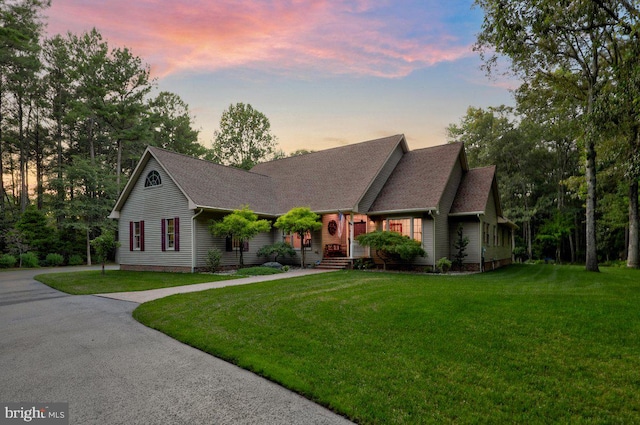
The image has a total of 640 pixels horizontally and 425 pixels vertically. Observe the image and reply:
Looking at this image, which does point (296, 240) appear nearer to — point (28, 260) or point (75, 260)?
point (75, 260)

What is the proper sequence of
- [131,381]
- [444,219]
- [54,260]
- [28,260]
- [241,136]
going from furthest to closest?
[241,136], [54,260], [28,260], [444,219], [131,381]

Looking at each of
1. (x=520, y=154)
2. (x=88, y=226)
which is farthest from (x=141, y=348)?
(x=520, y=154)

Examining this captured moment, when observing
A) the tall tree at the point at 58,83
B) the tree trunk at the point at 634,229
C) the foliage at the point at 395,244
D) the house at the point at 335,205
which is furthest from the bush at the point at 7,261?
the tree trunk at the point at 634,229

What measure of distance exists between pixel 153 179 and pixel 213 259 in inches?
238

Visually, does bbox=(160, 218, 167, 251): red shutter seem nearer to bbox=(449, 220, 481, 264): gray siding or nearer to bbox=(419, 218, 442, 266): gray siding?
bbox=(419, 218, 442, 266): gray siding

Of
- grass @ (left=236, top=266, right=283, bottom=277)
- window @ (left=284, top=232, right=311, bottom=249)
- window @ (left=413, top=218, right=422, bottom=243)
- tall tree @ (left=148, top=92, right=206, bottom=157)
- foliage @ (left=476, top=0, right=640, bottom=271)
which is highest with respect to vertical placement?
tall tree @ (left=148, top=92, right=206, bottom=157)

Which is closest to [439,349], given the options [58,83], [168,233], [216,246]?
[216,246]

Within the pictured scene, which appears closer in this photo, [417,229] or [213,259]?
[213,259]

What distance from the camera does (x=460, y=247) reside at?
55.1 feet

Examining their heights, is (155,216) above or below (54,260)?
above

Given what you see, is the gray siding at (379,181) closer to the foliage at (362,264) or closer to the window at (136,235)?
the foliage at (362,264)

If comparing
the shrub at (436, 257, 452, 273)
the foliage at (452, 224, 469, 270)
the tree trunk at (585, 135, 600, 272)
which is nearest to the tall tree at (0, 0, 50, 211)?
the shrub at (436, 257, 452, 273)

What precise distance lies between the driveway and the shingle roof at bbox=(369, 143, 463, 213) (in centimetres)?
1290
